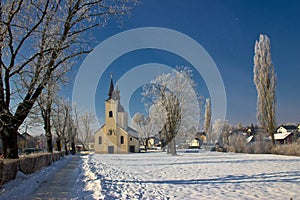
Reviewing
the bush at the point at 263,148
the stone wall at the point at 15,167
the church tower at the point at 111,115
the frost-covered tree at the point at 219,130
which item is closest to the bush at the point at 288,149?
the bush at the point at 263,148

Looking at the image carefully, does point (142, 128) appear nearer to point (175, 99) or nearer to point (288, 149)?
point (175, 99)

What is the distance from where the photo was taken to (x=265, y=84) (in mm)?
33812

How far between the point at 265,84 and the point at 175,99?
11320 millimetres

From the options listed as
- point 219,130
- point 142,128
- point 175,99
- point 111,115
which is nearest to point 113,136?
point 111,115

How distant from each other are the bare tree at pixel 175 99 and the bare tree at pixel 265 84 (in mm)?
7824

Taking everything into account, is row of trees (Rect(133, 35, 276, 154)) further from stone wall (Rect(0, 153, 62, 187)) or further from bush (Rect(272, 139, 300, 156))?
stone wall (Rect(0, 153, 62, 187))

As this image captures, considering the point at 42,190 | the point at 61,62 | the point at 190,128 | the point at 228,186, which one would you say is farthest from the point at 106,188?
the point at 190,128

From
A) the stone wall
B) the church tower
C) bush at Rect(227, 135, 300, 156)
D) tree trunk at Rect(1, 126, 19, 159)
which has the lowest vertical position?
bush at Rect(227, 135, 300, 156)

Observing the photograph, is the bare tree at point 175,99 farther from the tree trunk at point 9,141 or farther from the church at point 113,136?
the tree trunk at point 9,141

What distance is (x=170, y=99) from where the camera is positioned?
112ft

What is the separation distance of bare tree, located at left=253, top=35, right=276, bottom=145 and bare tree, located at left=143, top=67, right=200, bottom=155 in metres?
7.82

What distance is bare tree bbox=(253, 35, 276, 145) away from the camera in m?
33.4

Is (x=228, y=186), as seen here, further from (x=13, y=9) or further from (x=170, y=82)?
(x=170, y=82)

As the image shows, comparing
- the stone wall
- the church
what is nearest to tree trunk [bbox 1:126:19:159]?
the stone wall
